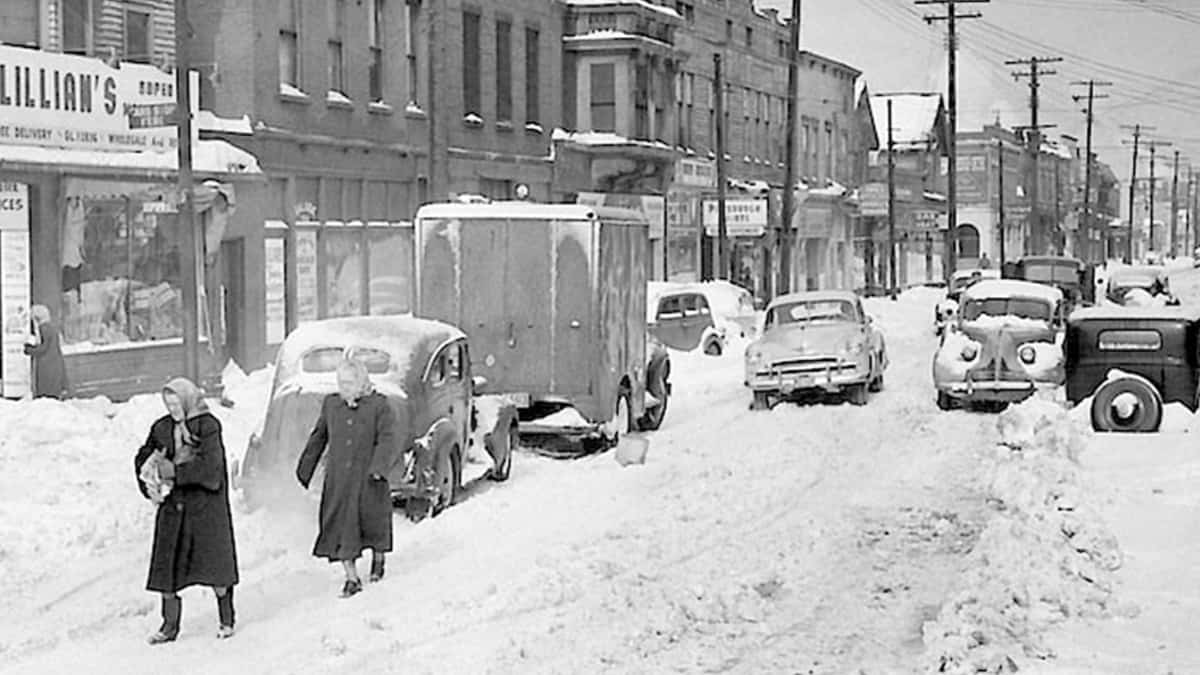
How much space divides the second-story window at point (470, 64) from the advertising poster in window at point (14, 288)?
15079 millimetres

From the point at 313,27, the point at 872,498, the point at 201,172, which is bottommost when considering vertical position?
the point at 872,498

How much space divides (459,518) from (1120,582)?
617 centimetres

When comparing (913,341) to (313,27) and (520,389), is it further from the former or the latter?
(520,389)

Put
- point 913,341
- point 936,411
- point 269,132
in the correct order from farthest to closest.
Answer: point 913,341
point 269,132
point 936,411

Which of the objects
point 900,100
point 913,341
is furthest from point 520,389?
point 900,100

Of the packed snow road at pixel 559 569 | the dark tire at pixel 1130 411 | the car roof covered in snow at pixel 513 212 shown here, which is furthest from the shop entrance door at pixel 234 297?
the dark tire at pixel 1130 411

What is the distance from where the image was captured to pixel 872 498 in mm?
17547

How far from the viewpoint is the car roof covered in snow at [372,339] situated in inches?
666

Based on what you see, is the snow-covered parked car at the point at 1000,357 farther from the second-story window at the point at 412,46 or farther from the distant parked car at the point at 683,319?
the second-story window at the point at 412,46

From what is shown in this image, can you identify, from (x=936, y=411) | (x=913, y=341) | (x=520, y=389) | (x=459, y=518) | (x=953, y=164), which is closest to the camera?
(x=459, y=518)

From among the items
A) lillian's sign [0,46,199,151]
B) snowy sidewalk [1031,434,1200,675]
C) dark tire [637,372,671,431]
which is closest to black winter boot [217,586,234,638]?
snowy sidewalk [1031,434,1200,675]

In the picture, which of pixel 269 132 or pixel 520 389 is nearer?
pixel 520 389

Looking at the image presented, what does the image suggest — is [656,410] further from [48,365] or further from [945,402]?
[48,365]

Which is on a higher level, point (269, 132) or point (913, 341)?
point (269, 132)
